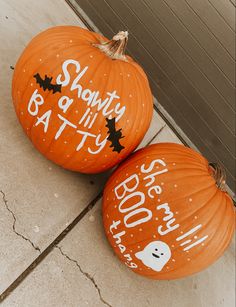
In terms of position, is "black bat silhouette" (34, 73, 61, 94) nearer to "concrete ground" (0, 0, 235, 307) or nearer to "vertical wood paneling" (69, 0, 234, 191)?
"concrete ground" (0, 0, 235, 307)

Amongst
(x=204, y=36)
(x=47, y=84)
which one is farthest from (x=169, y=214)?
(x=204, y=36)

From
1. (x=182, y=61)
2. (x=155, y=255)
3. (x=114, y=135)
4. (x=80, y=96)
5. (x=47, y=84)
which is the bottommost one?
(x=155, y=255)

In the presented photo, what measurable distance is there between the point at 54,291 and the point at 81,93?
2.38 feet

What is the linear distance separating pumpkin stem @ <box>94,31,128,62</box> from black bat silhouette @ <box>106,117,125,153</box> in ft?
0.83

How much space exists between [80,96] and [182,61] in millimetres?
961

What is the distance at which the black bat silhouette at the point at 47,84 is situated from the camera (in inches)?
56.9

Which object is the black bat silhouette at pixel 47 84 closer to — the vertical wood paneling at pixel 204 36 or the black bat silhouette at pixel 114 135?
the black bat silhouette at pixel 114 135

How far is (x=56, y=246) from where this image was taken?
5.07 feet

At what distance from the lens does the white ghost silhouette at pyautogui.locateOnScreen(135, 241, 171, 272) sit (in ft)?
4.79

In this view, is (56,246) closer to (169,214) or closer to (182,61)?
(169,214)

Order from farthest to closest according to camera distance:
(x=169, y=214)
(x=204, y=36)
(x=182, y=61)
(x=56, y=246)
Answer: (x=182, y=61), (x=204, y=36), (x=56, y=246), (x=169, y=214)

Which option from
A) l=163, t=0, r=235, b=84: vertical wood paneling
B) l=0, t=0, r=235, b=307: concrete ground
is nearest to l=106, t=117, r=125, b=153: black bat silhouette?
l=0, t=0, r=235, b=307: concrete ground

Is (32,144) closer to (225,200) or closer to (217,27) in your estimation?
(225,200)

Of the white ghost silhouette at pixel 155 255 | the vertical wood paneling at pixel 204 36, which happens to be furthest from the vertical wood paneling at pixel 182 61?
the white ghost silhouette at pixel 155 255
